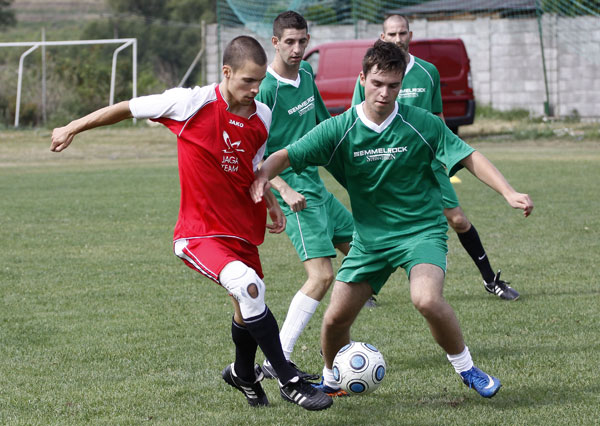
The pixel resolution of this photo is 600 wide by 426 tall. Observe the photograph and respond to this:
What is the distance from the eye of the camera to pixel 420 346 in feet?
18.4

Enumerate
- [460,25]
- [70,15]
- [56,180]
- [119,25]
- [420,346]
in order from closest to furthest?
[420,346] < [56,180] < [460,25] < [119,25] < [70,15]

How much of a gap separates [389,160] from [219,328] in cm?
223

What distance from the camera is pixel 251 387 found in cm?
454

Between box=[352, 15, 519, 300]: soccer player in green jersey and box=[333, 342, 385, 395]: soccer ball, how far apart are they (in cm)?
219

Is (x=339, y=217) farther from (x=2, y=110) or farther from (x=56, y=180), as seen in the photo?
(x=2, y=110)

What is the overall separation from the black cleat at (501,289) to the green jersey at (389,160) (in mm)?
2473

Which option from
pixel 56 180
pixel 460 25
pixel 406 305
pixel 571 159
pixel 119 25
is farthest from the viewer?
pixel 119 25

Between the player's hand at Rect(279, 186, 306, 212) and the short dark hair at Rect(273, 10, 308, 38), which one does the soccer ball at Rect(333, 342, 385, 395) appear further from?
the short dark hair at Rect(273, 10, 308, 38)

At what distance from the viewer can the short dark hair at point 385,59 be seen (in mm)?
4305

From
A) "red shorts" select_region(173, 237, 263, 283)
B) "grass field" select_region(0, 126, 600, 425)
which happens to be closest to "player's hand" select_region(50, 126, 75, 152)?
"red shorts" select_region(173, 237, 263, 283)

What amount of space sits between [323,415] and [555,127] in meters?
20.1

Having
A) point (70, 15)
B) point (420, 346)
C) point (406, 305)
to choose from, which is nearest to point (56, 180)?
point (406, 305)

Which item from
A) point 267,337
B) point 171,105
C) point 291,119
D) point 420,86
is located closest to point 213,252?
point 267,337

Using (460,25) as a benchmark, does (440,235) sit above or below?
below
